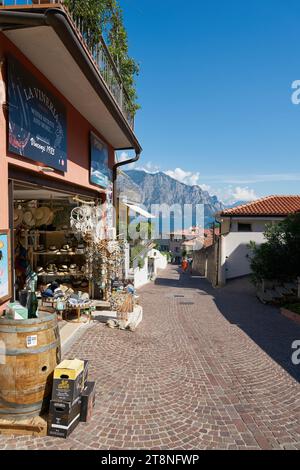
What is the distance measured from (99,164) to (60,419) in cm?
699

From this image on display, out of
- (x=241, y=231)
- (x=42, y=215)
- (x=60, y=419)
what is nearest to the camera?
(x=60, y=419)

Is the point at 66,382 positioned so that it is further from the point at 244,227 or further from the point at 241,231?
the point at 244,227

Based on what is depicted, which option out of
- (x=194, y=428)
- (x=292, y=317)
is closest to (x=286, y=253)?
(x=292, y=317)

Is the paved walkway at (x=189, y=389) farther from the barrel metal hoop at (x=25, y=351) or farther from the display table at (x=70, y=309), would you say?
the barrel metal hoop at (x=25, y=351)

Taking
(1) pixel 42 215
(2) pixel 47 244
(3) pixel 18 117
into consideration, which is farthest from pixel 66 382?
(2) pixel 47 244

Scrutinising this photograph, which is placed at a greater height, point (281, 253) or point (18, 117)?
point (18, 117)

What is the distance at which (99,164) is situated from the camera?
8836 mm

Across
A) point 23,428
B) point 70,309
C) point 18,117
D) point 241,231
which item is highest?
point 18,117

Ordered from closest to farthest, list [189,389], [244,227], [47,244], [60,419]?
[60,419] < [189,389] < [47,244] < [244,227]

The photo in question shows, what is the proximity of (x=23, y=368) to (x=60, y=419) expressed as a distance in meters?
0.74

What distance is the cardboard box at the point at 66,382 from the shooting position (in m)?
3.45

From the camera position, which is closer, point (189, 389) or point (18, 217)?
point (189, 389)

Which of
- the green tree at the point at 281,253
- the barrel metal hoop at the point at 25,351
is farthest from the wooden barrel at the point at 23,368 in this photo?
the green tree at the point at 281,253
